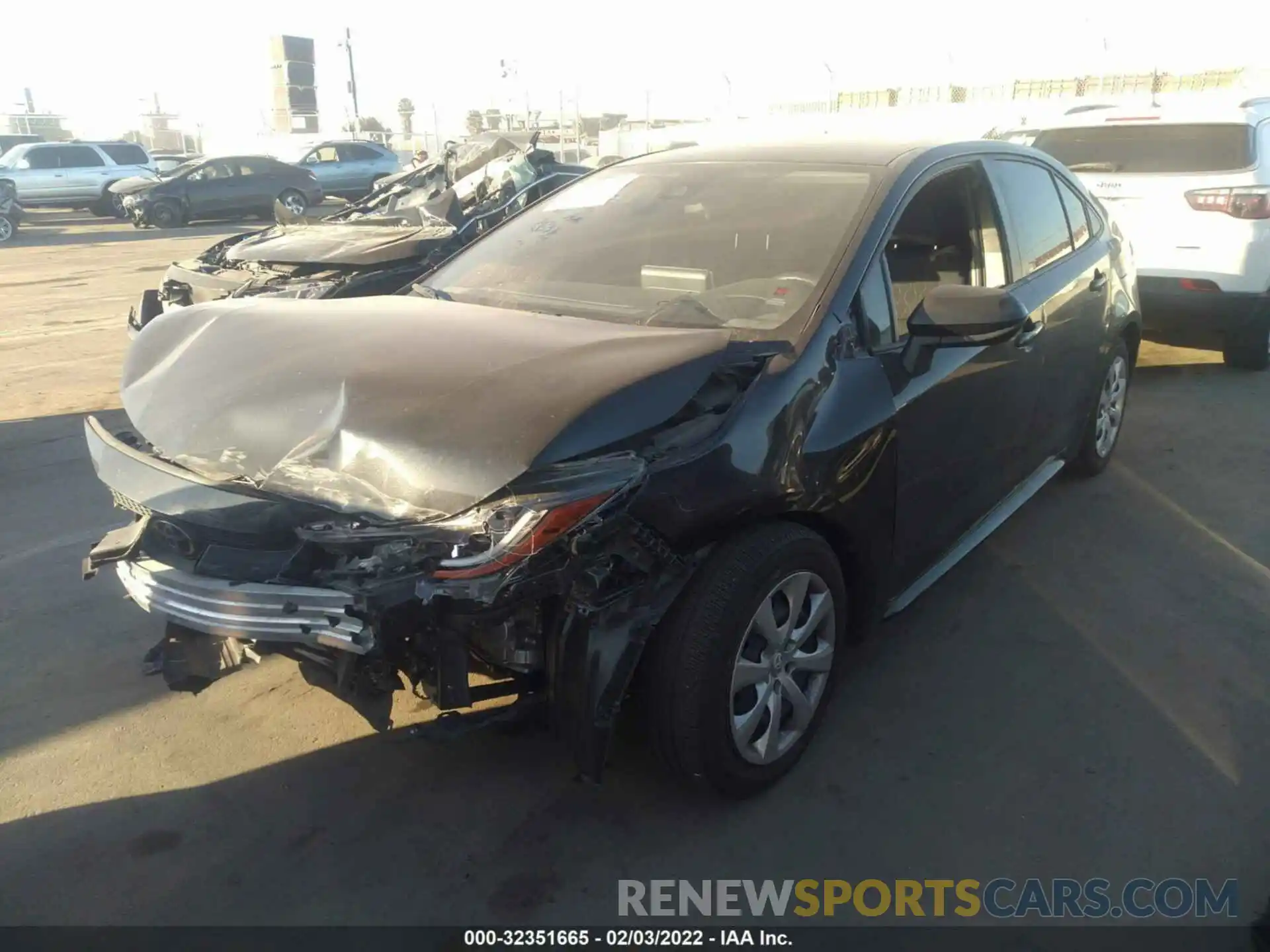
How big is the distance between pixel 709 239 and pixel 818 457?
104cm

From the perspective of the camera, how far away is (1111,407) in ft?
17.1

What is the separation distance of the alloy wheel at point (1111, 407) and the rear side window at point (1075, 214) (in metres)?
0.73

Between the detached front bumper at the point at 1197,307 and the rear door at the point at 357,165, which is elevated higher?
the rear door at the point at 357,165

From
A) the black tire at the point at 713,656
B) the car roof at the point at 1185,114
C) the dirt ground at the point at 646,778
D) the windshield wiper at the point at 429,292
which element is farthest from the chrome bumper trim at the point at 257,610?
the car roof at the point at 1185,114

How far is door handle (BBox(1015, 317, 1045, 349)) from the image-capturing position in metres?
3.76

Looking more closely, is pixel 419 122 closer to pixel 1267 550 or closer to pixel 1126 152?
pixel 1126 152

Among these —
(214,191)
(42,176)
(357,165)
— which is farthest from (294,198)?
(42,176)

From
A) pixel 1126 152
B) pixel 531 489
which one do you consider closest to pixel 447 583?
pixel 531 489

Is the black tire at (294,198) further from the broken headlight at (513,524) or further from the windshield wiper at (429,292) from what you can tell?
the broken headlight at (513,524)

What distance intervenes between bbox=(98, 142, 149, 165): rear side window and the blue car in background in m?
3.60

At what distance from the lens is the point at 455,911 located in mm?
A: 2492

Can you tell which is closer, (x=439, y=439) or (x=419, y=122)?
(x=439, y=439)

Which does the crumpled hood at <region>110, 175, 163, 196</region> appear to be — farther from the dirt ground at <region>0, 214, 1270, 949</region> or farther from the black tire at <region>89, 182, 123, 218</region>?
the dirt ground at <region>0, 214, 1270, 949</region>

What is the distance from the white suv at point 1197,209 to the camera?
682 centimetres
